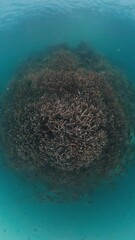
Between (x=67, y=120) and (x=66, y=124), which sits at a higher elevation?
(x=67, y=120)

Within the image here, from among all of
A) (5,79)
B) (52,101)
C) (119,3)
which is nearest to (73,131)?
(52,101)

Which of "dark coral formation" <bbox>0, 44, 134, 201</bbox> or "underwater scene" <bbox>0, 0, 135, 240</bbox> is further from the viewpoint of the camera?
"underwater scene" <bbox>0, 0, 135, 240</bbox>

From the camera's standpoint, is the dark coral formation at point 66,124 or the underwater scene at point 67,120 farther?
the underwater scene at point 67,120

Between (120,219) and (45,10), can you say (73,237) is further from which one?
(45,10)
